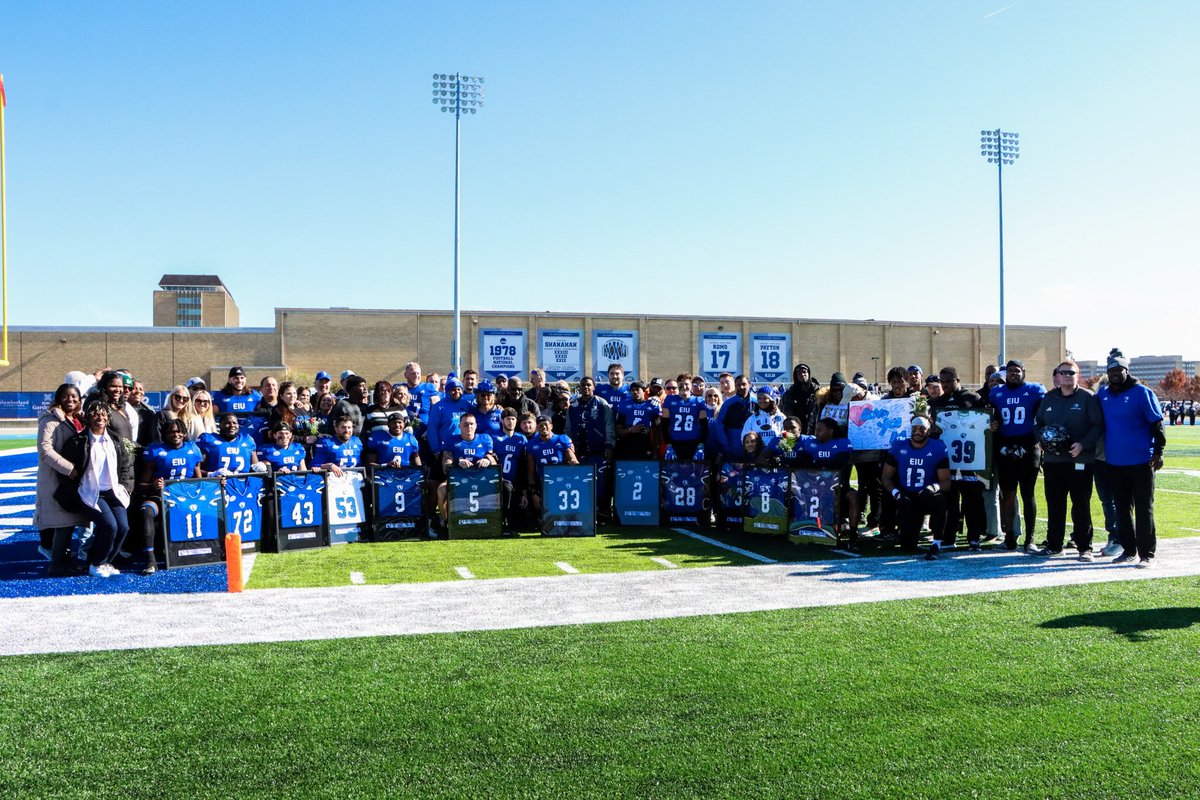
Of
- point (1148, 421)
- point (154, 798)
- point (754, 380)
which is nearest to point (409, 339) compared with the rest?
point (754, 380)

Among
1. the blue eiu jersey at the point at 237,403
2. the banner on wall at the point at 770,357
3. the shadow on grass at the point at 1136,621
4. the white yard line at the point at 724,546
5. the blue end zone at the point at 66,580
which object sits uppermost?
the banner on wall at the point at 770,357

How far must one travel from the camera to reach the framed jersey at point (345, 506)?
1014cm

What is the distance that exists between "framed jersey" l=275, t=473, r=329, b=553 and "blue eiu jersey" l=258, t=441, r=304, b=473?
32 centimetres

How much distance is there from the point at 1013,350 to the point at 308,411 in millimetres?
56992

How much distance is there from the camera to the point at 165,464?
9250 mm

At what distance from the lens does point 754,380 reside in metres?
50.7

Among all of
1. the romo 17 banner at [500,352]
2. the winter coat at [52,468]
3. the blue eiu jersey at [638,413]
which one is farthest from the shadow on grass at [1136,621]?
the romo 17 banner at [500,352]

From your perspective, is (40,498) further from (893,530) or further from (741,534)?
(893,530)

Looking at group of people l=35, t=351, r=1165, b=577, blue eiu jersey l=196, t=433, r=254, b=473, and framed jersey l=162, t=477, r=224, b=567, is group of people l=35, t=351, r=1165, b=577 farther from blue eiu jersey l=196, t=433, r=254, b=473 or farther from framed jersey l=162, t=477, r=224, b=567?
framed jersey l=162, t=477, r=224, b=567

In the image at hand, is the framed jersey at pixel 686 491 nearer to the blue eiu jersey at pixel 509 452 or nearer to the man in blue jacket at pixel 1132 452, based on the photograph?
the blue eiu jersey at pixel 509 452

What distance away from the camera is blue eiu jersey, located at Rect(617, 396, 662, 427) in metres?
12.2

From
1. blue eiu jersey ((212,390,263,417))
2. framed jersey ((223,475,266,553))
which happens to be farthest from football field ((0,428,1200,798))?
blue eiu jersey ((212,390,263,417))

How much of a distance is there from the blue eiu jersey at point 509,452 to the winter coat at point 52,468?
465cm

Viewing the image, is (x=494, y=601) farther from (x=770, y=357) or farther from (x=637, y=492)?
(x=770, y=357)
